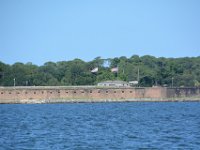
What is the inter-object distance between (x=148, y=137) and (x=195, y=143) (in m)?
3.58

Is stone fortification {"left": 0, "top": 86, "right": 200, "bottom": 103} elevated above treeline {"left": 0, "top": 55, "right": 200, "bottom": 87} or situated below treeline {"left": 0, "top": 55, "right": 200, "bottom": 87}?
below

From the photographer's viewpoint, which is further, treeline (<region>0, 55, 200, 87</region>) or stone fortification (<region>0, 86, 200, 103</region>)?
treeline (<region>0, 55, 200, 87</region>)

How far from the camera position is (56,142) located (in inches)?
1382

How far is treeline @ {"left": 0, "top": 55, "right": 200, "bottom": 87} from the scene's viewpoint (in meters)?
122

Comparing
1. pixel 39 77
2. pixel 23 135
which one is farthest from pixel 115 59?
pixel 23 135

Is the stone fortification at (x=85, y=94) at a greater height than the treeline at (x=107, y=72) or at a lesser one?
lesser

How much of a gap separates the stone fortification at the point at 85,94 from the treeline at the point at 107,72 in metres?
16.3

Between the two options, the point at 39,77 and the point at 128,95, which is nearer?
the point at 128,95

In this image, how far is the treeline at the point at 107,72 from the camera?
122125 mm

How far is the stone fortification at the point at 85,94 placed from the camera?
99.0 meters

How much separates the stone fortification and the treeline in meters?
16.3

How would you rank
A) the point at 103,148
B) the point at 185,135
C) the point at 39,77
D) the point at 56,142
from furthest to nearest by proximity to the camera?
the point at 39,77 < the point at 185,135 < the point at 56,142 < the point at 103,148

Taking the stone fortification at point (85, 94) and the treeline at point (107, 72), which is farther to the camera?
the treeline at point (107, 72)

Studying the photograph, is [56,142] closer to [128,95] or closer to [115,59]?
[128,95]
